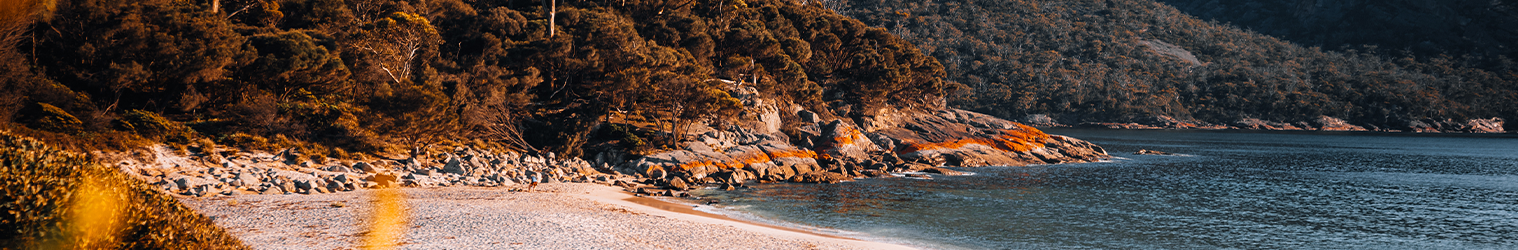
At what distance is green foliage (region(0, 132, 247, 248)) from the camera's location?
21.5 ft

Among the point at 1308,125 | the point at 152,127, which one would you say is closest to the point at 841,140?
the point at 152,127

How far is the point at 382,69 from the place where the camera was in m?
40.8

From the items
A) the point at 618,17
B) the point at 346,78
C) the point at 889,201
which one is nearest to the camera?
the point at 889,201

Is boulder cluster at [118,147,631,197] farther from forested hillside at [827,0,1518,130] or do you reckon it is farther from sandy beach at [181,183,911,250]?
forested hillside at [827,0,1518,130]

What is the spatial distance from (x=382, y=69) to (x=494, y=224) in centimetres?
2691

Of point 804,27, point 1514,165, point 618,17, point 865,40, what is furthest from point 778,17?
point 1514,165

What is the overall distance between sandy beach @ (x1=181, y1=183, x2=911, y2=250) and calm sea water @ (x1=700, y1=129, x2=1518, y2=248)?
151 inches

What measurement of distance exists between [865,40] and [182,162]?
61.2 meters

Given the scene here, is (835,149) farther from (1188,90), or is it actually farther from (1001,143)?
(1188,90)

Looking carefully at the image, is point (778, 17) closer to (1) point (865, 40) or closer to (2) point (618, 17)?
(1) point (865, 40)

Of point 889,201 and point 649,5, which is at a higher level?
point 649,5

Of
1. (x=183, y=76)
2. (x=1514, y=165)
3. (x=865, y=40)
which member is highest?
(x=865, y=40)

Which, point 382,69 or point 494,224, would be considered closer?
point 494,224

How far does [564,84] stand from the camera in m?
51.1
